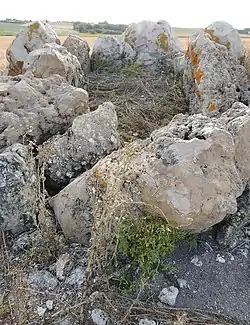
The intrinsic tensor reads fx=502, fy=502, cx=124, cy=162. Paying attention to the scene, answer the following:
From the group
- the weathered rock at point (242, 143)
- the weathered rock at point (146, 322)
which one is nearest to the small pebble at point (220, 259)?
the weathered rock at point (242, 143)

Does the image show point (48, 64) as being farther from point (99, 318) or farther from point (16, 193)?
point (99, 318)

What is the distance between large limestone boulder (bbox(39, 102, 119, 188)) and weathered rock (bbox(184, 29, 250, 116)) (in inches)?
74.2

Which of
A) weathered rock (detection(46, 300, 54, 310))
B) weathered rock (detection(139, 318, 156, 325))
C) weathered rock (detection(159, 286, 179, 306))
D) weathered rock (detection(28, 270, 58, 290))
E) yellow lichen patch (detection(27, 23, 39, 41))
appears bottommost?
weathered rock (detection(46, 300, 54, 310))

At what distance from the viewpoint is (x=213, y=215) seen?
3709 millimetres

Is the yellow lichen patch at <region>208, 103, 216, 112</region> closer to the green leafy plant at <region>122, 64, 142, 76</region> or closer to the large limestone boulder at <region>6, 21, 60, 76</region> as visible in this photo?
the green leafy plant at <region>122, 64, 142, 76</region>

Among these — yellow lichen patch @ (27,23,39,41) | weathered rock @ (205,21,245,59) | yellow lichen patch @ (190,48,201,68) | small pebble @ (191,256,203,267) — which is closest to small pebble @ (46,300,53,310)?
small pebble @ (191,256,203,267)

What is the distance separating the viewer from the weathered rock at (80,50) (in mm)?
8359

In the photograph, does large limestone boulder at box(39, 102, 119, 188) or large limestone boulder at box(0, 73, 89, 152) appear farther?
large limestone boulder at box(0, 73, 89, 152)

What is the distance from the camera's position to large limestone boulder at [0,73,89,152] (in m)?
5.02

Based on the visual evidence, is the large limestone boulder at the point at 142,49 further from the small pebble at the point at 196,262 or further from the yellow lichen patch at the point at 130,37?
the small pebble at the point at 196,262

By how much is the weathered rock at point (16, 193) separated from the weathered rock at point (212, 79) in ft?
9.09

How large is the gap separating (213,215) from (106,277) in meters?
0.90

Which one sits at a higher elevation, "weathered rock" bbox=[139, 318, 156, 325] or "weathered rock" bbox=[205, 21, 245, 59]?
"weathered rock" bbox=[205, 21, 245, 59]

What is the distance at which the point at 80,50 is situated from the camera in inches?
332
